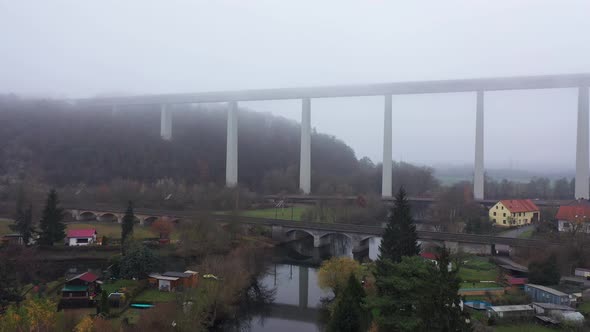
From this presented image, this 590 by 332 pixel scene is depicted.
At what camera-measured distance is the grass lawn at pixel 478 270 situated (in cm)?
1191

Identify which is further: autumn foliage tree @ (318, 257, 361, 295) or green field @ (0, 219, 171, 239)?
green field @ (0, 219, 171, 239)

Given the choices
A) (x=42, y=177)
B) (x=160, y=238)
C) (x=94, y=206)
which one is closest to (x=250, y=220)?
(x=160, y=238)

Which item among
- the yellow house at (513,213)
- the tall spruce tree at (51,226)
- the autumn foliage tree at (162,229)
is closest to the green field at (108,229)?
the autumn foliage tree at (162,229)

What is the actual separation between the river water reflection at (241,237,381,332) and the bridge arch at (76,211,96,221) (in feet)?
34.8

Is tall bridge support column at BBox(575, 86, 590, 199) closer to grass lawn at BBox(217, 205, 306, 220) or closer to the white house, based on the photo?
grass lawn at BBox(217, 205, 306, 220)

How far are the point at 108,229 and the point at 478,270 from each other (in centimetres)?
1448


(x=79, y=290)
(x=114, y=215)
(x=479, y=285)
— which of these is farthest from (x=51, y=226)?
(x=479, y=285)

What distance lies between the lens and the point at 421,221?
Answer: 80.8 feet

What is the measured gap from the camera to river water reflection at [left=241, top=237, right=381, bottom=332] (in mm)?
10062

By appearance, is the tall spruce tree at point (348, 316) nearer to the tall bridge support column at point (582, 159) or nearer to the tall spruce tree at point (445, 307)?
the tall spruce tree at point (445, 307)

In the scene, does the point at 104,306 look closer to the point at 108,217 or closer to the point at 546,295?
the point at 546,295

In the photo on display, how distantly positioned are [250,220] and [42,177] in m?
17.8

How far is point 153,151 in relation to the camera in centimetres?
3709

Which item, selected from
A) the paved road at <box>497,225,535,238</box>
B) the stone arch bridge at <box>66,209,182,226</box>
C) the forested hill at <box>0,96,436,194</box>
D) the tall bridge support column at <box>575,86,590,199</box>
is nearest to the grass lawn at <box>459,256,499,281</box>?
the paved road at <box>497,225,535,238</box>
